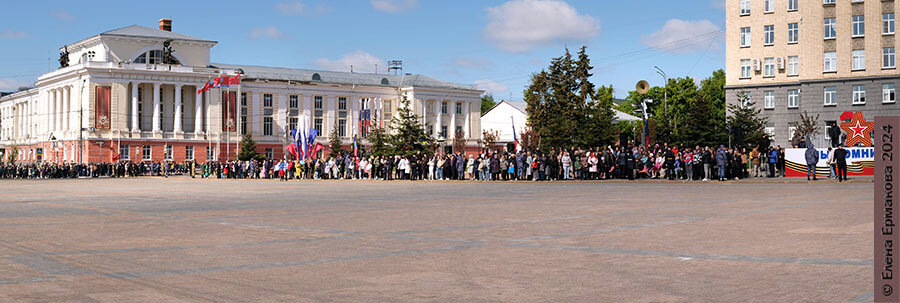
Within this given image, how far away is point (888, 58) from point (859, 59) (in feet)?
5.96

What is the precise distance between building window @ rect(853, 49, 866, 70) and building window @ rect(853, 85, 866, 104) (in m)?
1.34

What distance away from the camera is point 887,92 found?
57688 mm

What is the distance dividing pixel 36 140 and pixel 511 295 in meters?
117

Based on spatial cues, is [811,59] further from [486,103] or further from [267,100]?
[486,103]

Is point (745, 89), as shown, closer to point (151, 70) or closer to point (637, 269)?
point (637, 269)

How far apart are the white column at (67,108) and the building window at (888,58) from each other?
84606 mm

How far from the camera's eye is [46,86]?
4176 inches

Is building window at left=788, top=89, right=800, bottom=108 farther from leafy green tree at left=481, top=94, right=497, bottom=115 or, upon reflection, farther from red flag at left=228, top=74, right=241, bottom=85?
leafy green tree at left=481, top=94, right=497, bottom=115

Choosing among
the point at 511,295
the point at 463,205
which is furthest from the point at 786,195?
the point at 511,295

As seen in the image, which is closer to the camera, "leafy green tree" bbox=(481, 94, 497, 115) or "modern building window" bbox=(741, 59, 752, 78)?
"modern building window" bbox=(741, 59, 752, 78)

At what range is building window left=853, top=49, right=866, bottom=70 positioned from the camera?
58312 millimetres

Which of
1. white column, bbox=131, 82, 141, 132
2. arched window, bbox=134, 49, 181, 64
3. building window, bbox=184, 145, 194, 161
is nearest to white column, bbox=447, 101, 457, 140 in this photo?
building window, bbox=184, 145, 194, 161

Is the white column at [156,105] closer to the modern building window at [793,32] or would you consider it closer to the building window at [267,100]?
the building window at [267,100]

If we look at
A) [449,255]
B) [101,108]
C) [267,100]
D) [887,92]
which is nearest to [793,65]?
[887,92]
